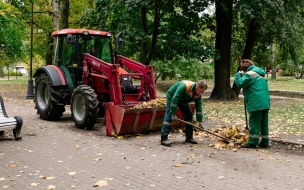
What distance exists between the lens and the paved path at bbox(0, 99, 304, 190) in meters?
6.25

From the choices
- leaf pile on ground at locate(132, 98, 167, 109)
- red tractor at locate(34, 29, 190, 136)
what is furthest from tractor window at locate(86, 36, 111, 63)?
leaf pile on ground at locate(132, 98, 167, 109)

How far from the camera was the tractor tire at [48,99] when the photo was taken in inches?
477

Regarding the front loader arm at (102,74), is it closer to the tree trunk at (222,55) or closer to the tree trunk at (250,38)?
the tree trunk at (222,55)

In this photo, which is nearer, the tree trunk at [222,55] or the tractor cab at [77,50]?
the tractor cab at [77,50]

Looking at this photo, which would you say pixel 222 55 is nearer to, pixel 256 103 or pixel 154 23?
pixel 154 23

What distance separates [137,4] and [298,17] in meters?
7.59

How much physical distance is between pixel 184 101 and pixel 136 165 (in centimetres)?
226

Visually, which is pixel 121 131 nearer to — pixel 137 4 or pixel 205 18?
A: pixel 137 4

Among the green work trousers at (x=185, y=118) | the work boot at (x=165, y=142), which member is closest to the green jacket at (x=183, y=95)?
the green work trousers at (x=185, y=118)

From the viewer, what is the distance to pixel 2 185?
6.12 meters

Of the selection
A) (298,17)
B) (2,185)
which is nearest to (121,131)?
(2,185)

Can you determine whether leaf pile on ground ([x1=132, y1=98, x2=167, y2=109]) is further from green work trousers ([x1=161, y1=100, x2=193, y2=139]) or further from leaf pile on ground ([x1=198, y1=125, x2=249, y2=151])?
leaf pile on ground ([x1=198, y1=125, x2=249, y2=151])

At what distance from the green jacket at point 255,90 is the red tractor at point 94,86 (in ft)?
7.59

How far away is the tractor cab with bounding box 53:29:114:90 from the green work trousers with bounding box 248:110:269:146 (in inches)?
225
